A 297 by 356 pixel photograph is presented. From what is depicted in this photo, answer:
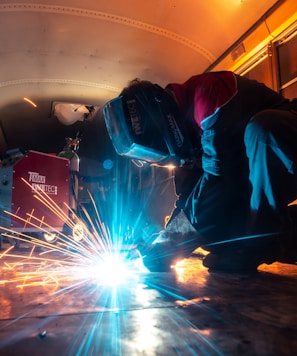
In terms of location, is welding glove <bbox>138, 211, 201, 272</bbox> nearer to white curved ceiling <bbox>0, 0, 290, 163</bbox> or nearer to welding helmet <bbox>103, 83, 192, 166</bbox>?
welding helmet <bbox>103, 83, 192, 166</bbox>

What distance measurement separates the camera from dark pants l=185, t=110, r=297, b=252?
1501 millimetres

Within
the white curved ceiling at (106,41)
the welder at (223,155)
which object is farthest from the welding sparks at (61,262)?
the white curved ceiling at (106,41)

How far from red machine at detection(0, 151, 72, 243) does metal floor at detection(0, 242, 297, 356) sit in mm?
1870

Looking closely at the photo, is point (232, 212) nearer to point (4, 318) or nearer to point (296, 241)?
point (296, 241)

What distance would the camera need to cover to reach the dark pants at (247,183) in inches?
59.1

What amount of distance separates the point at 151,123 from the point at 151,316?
3.55 feet

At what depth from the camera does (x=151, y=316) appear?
35.6 inches

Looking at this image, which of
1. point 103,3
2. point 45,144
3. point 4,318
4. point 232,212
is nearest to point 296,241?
point 232,212

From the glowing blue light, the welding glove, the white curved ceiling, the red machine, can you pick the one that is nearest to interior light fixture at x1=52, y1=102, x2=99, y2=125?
the white curved ceiling

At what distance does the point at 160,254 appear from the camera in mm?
1821

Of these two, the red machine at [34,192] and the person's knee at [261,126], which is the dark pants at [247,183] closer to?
the person's knee at [261,126]

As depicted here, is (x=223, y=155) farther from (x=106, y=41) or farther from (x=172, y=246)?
(x=106, y=41)

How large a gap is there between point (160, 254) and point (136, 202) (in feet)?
8.48

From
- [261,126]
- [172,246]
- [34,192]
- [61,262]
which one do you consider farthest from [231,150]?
[34,192]
